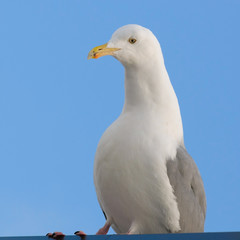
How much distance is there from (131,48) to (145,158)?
697 millimetres

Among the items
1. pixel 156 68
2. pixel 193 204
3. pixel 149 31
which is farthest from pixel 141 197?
pixel 149 31

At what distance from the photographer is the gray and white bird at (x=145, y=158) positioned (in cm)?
270

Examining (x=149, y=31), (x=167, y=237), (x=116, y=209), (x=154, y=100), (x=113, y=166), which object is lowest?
(x=167, y=237)

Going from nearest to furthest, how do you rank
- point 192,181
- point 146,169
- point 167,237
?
point 167,237 < point 146,169 < point 192,181

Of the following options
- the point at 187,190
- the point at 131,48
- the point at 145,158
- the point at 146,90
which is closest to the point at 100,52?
the point at 131,48

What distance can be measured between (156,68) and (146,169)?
2.17 ft

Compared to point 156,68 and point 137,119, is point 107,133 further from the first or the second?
point 156,68

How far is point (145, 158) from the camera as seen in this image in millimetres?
2691

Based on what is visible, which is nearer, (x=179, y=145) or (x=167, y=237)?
(x=167, y=237)

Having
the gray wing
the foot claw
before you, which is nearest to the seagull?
the gray wing

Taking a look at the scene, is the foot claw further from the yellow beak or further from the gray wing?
the yellow beak

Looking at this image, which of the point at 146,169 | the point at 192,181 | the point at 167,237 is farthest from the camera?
the point at 192,181

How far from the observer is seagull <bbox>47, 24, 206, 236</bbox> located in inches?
106

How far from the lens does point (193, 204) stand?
2.83 m
